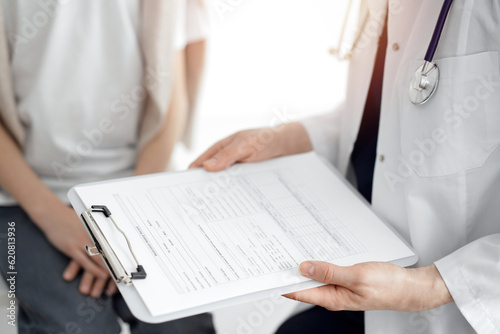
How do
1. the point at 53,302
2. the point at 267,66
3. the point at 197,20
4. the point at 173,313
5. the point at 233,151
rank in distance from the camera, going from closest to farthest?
the point at 173,313, the point at 233,151, the point at 53,302, the point at 197,20, the point at 267,66

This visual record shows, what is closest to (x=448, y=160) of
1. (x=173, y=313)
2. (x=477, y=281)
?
(x=477, y=281)

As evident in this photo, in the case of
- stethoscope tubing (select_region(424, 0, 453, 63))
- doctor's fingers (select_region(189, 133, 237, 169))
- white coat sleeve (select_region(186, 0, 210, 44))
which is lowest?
doctor's fingers (select_region(189, 133, 237, 169))

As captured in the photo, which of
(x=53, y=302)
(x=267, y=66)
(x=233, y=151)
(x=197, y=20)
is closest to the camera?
(x=233, y=151)

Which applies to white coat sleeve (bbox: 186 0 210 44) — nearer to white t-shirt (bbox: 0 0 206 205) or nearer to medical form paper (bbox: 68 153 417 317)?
white t-shirt (bbox: 0 0 206 205)

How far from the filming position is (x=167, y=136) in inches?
48.0

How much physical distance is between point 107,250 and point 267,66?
1.27 m

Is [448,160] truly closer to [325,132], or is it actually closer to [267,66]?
[325,132]

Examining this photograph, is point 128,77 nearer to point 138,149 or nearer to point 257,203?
point 138,149

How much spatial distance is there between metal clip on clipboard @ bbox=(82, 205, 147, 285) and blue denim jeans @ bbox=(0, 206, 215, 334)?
0.35m

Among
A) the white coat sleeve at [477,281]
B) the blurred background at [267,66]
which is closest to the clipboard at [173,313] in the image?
the white coat sleeve at [477,281]

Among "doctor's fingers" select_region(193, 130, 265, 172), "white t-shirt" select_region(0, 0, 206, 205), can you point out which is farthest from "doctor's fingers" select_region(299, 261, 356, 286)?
"white t-shirt" select_region(0, 0, 206, 205)

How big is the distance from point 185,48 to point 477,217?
772mm

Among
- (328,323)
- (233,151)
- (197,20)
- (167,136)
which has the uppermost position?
(197,20)

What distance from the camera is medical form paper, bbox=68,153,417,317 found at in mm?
670
